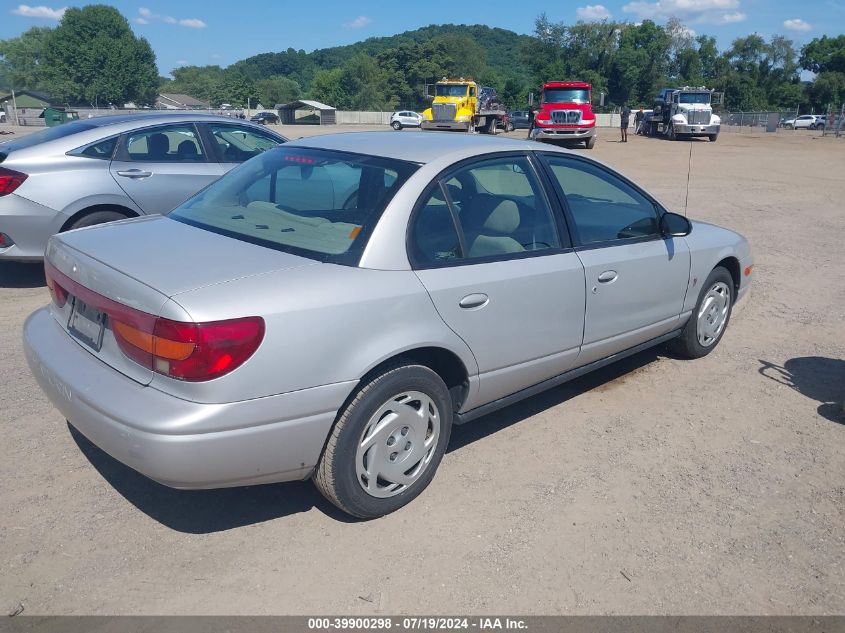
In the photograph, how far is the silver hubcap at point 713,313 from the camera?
5.39 m

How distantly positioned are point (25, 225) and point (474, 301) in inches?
187

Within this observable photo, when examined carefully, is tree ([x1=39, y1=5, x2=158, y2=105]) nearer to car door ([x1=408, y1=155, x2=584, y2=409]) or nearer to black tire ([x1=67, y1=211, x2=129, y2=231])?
black tire ([x1=67, y1=211, x2=129, y2=231])

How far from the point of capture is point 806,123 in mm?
62938

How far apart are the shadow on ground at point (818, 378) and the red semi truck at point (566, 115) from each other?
2533cm

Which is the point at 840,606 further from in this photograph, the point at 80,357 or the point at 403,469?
the point at 80,357

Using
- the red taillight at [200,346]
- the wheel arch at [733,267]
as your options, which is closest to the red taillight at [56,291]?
the red taillight at [200,346]

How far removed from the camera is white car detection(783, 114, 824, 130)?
2442 inches

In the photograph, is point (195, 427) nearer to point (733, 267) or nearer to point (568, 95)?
point (733, 267)

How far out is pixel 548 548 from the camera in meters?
3.21

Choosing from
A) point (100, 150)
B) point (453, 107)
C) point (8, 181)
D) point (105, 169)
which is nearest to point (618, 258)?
point (105, 169)

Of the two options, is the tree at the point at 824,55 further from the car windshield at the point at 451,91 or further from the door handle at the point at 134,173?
the door handle at the point at 134,173

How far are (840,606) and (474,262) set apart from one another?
83.6 inches

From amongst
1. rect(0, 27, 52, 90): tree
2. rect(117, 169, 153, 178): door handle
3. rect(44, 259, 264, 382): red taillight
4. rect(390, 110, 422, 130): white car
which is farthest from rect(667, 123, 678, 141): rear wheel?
rect(0, 27, 52, 90): tree

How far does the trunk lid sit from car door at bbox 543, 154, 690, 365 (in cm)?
183
